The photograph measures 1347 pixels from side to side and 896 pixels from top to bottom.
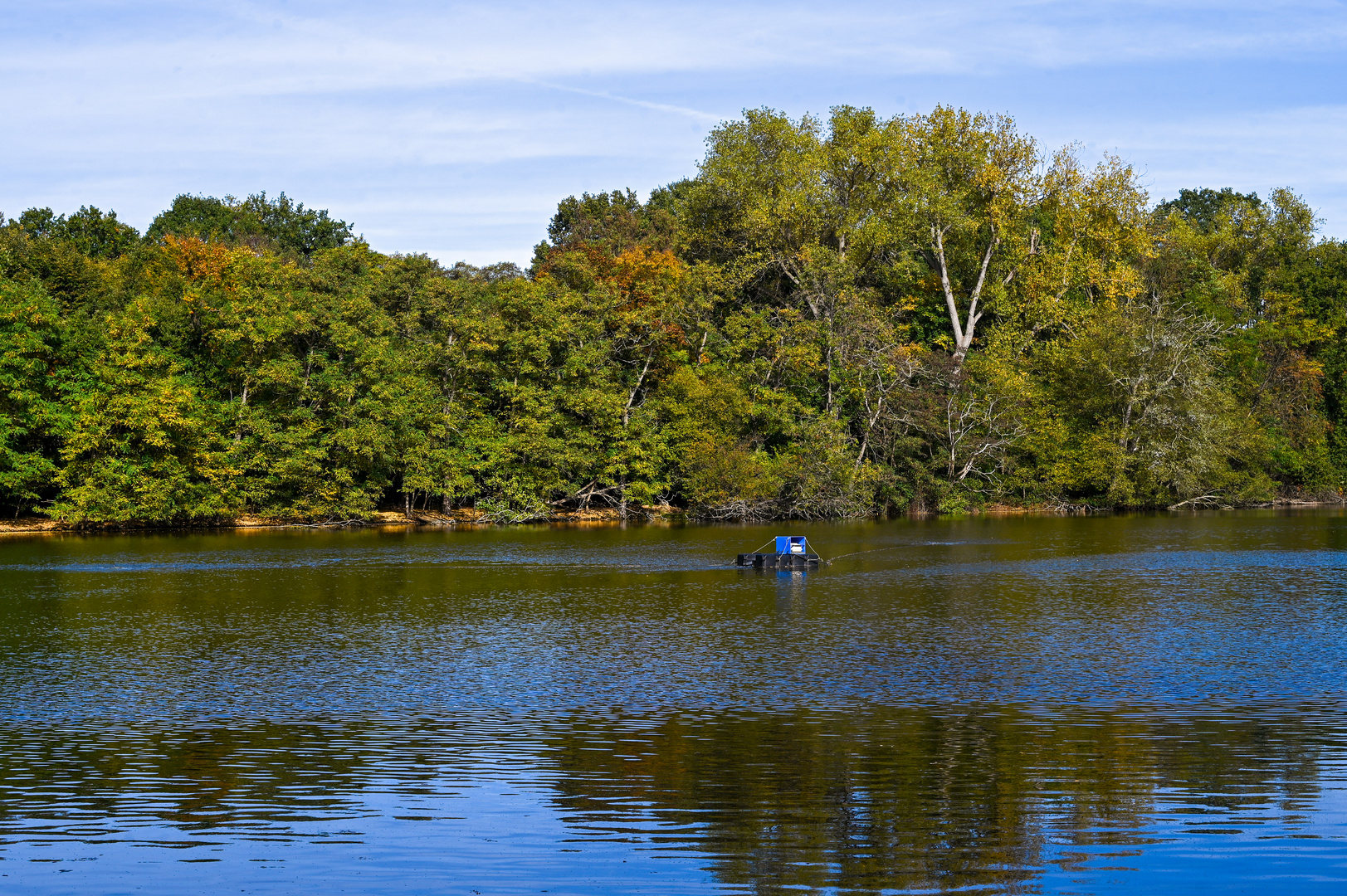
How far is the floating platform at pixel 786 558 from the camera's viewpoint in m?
43.2

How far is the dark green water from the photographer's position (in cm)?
1119

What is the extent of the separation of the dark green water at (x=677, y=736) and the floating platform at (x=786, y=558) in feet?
15.6

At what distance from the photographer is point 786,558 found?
1705 inches

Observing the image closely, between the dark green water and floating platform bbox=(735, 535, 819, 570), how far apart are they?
4.77 meters

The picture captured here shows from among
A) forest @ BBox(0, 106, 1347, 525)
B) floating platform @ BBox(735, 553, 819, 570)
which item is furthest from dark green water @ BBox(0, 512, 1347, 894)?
forest @ BBox(0, 106, 1347, 525)

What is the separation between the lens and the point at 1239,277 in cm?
9519

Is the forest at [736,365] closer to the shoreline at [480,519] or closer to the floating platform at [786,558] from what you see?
the shoreline at [480,519]

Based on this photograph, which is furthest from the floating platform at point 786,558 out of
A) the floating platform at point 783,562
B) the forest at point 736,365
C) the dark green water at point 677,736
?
the forest at point 736,365

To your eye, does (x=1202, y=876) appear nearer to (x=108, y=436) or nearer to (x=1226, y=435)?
(x=108, y=436)

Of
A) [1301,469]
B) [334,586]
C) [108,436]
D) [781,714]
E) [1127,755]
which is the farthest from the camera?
[1301,469]

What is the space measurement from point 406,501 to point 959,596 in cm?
4654

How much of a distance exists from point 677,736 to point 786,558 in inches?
1041

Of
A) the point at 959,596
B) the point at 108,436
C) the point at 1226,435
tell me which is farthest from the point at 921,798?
the point at 1226,435

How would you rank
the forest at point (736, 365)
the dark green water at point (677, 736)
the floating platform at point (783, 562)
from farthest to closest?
the forest at point (736, 365) < the floating platform at point (783, 562) < the dark green water at point (677, 736)
